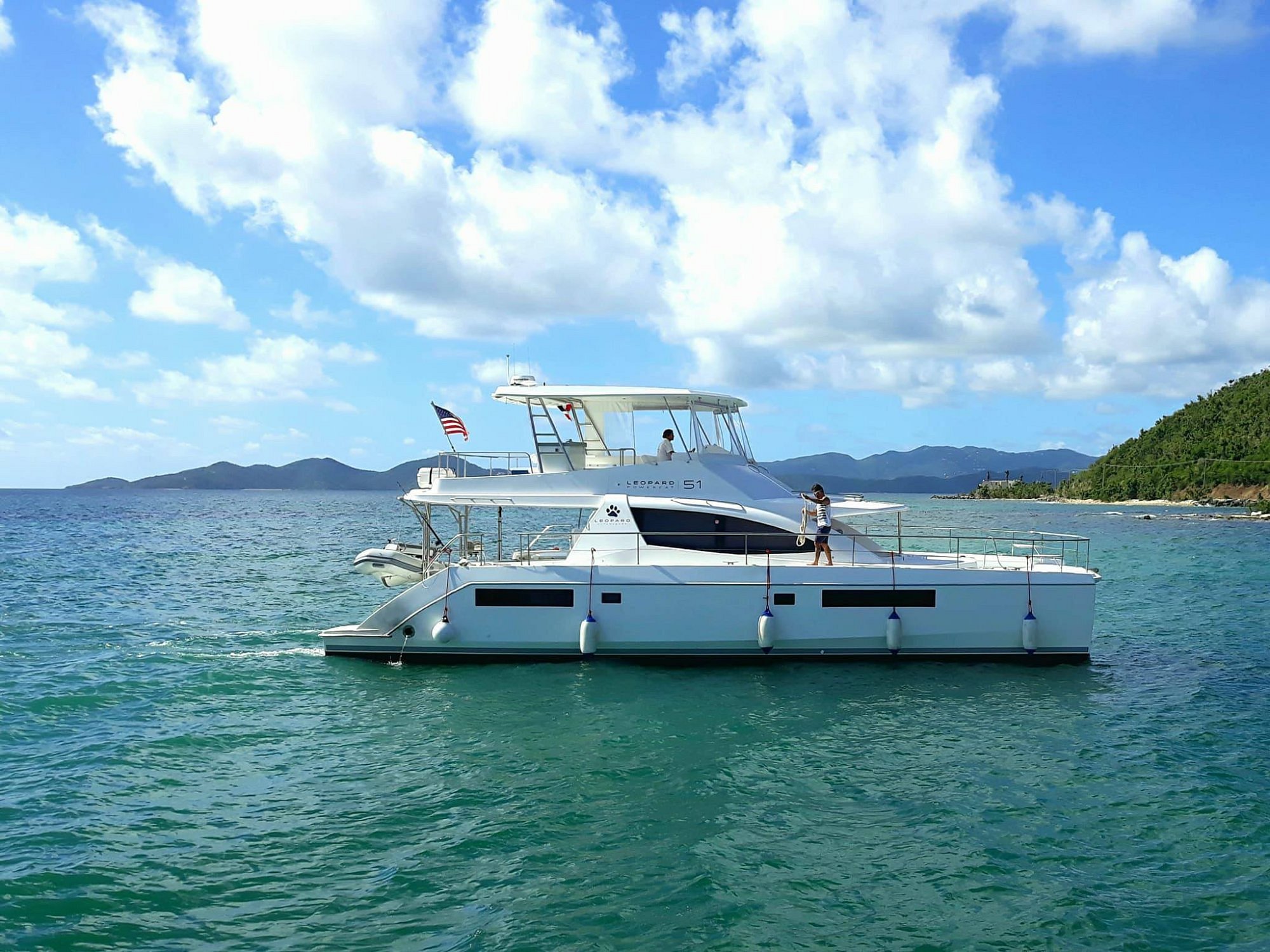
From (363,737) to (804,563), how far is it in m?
7.36

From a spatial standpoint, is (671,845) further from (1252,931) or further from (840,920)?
(1252,931)

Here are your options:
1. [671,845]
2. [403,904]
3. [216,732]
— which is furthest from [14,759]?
[671,845]

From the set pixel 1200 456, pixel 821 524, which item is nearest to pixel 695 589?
pixel 821 524

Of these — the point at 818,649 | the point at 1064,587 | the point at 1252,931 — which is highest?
the point at 1064,587

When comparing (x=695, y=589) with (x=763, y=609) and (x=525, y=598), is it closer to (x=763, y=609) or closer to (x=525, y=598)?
(x=763, y=609)

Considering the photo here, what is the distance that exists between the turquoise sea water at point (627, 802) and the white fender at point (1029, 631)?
44 centimetres

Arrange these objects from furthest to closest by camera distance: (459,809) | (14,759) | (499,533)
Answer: (499,533), (14,759), (459,809)

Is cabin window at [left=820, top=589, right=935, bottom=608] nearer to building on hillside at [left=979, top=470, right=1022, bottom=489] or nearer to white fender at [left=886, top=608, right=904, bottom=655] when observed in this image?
white fender at [left=886, top=608, right=904, bottom=655]

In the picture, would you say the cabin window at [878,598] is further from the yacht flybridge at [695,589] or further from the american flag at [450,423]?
the american flag at [450,423]

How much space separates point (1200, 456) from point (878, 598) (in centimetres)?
12928

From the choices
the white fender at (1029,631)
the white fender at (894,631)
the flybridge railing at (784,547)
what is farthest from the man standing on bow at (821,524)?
the white fender at (1029,631)

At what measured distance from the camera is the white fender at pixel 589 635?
14961 mm

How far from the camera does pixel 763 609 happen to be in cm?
1495

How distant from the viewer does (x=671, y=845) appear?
858cm
